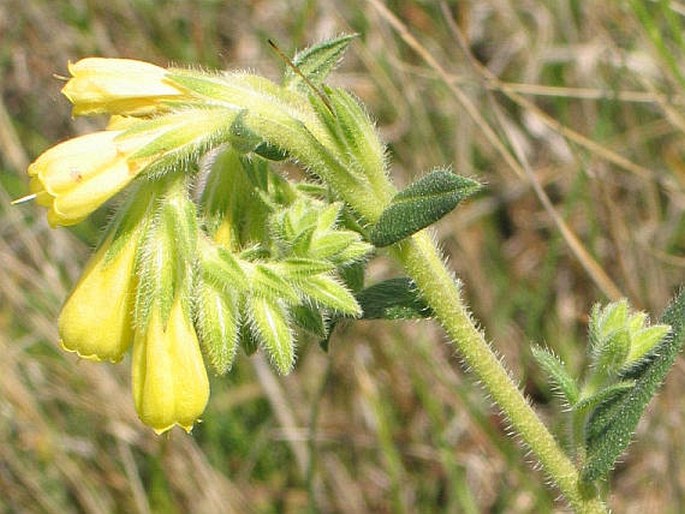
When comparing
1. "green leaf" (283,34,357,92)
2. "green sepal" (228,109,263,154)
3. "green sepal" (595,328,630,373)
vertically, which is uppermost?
"green leaf" (283,34,357,92)

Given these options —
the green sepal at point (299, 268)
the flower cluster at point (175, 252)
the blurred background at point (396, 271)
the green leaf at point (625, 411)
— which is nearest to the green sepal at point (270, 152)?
the flower cluster at point (175, 252)

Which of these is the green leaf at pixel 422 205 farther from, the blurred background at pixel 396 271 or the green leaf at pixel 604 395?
the blurred background at pixel 396 271

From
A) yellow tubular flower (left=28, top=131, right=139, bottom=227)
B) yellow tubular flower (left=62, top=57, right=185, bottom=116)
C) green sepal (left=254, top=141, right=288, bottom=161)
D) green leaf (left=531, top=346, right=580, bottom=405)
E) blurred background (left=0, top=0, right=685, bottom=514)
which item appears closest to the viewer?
yellow tubular flower (left=28, top=131, right=139, bottom=227)

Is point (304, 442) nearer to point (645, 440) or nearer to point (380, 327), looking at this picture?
point (380, 327)

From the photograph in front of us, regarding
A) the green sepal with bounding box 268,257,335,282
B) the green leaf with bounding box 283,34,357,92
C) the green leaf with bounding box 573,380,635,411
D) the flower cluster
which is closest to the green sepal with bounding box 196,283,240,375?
the flower cluster

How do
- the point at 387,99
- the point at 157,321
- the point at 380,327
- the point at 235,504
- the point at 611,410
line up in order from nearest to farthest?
the point at 157,321, the point at 611,410, the point at 235,504, the point at 380,327, the point at 387,99

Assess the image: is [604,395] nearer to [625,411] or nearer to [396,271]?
[625,411]

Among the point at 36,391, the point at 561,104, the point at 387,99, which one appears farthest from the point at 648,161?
the point at 36,391

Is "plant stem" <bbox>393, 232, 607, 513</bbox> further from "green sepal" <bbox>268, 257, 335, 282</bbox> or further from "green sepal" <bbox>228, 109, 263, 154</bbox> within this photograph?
"green sepal" <bbox>228, 109, 263, 154</bbox>

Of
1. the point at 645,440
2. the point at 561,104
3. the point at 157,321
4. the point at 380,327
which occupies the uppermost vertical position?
the point at 157,321
